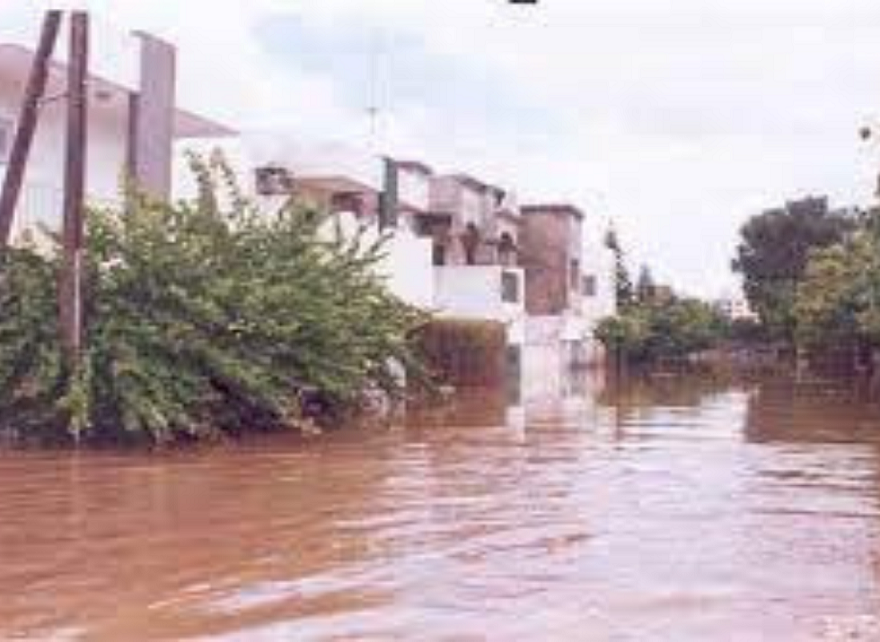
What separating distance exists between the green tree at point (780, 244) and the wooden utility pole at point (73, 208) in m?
68.9

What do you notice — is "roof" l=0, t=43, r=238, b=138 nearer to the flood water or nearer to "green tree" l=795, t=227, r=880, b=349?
the flood water

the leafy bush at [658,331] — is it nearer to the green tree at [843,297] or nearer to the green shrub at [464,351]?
the green tree at [843,297]

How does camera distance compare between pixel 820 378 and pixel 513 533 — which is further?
pixel 820 378

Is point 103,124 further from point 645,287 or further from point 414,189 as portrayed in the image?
point 645,287

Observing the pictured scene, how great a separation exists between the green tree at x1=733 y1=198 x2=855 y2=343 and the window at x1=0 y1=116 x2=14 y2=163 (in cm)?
6492

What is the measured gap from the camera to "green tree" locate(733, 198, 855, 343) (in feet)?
297

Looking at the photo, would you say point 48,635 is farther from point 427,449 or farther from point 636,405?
point 636,405

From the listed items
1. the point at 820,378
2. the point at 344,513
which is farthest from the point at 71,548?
the point at 820,378

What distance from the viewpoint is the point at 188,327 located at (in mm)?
23328

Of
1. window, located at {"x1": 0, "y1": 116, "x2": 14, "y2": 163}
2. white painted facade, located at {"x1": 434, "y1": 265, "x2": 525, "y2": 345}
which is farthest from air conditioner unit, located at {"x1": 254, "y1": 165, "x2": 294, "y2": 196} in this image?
window, located at {"x1": 0, "y1": 116, "x2": 14, "y2": 163}

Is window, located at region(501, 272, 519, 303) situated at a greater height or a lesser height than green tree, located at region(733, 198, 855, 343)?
lesser

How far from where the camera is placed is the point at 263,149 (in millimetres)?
47250

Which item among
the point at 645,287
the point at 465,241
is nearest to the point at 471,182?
the point at 465,241

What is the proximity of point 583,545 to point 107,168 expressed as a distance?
1895 cm
